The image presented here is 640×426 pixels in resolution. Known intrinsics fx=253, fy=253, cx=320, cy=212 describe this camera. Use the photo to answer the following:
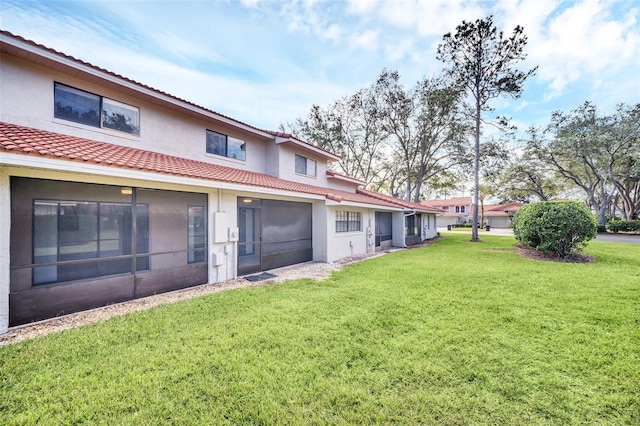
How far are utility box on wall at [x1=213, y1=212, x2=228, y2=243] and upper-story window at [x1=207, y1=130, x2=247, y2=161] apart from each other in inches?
150

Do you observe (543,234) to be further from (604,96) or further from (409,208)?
(604,96)

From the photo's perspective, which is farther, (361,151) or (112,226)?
(361,151)

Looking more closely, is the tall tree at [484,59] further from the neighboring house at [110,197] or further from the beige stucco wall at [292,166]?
the neighboring house at [110,197]

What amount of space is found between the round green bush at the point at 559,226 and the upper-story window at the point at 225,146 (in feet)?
45.3

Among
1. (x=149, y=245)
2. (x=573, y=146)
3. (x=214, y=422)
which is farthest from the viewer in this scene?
(x=573, y=146)

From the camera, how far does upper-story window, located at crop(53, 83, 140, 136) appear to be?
666cm

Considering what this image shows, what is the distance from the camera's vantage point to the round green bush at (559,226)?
1066cm

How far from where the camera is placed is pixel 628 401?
273 centimetres

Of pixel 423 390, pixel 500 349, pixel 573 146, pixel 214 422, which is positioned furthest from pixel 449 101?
pixel 214 422

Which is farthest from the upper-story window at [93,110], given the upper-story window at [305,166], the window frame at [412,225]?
the window frame at [412,225]

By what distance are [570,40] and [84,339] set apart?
19228 mm

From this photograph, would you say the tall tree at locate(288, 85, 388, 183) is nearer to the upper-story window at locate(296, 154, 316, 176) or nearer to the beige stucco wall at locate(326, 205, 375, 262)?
the upper-story window at locate(296, 154, 316, 176)

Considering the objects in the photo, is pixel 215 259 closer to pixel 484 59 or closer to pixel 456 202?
pixel 484 59

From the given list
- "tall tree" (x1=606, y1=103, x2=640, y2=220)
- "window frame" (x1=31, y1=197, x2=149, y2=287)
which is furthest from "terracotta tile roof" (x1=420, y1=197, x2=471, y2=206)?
"window frame" (x1=31, y1=197, x2=149, y2=287)
